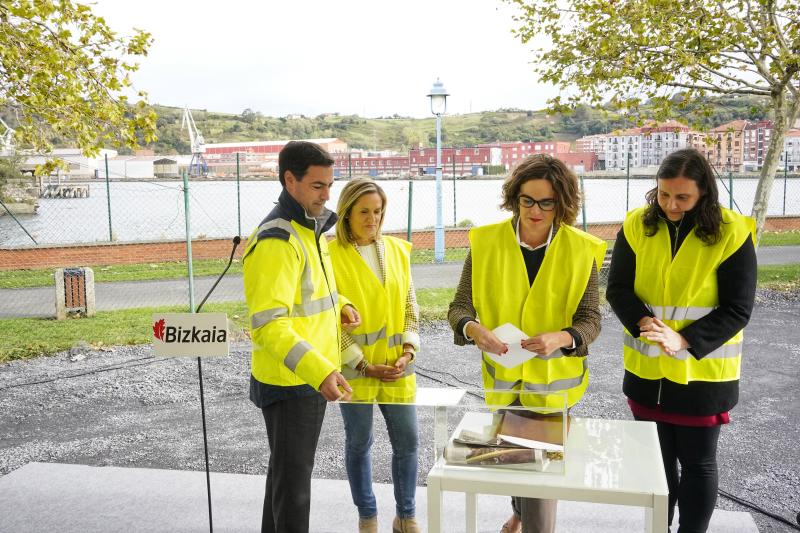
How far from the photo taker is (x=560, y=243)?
2045mm

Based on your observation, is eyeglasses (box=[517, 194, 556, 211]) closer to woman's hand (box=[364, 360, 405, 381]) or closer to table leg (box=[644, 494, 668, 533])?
woman's hand (box=[364, 360, 405, 381])

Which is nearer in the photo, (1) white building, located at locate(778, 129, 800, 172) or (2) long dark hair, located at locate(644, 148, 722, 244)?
(2) long dark hair, located at locate(644, 148, 722, 244)

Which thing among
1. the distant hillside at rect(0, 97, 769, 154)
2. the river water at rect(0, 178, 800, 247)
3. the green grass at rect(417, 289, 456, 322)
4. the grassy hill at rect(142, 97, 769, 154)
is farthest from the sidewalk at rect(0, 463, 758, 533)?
the river water at rect(0, 178, 800, 247)

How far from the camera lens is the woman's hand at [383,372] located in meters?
2.34

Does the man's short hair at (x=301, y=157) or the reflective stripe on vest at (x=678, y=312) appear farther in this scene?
the reflective stripe on vest at (x=678, y=312)

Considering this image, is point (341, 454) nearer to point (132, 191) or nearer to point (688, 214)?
point (688, 214)

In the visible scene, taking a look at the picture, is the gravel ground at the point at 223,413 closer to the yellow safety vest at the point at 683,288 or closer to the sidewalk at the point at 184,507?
the sidewalk at the point at 184,507

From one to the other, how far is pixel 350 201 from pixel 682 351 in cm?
111

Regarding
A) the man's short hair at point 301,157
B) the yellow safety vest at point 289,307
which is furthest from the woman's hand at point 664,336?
the man's short hair at point 301,157

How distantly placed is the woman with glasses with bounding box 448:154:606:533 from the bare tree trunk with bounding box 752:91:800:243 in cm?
602

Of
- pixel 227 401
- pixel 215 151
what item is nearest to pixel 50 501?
pixel 227 401

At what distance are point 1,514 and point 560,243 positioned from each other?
8.14 ft

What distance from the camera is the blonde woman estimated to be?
2348 mm

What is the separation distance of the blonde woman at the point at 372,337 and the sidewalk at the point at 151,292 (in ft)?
20.4
